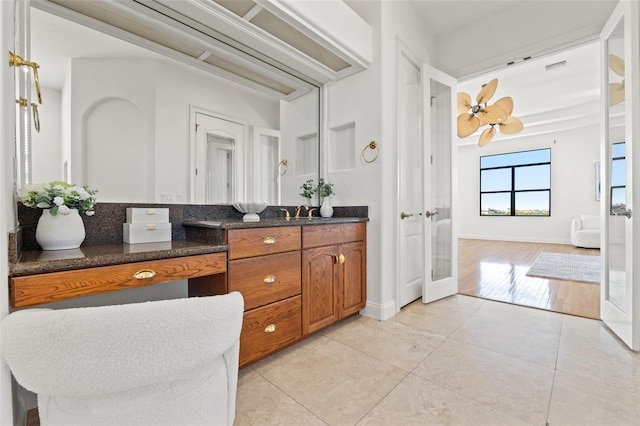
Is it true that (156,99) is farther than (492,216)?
No

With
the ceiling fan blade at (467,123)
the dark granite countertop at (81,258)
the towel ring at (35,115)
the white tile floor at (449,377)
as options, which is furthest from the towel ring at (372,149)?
the ceiling fan blade at (467,123)

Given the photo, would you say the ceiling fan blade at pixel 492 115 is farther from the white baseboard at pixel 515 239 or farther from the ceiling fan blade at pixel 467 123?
the white baseboard at pixel 515 239

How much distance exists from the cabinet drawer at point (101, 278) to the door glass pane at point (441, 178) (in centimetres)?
238

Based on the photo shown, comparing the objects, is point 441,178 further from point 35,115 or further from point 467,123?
point 35,115

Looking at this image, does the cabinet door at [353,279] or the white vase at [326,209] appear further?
the white vase at [326,209]

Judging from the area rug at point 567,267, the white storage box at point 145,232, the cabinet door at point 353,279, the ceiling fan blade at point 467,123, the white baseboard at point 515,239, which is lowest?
the area rug at point 567,267

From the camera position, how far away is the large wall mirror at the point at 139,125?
1379 millimetres

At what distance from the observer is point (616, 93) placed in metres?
2.07

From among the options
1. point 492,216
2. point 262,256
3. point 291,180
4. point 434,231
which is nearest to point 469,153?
point 492,216

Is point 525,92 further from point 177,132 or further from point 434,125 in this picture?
point 177,132

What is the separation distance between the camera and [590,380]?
58.3 inches

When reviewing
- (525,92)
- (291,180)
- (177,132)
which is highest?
(525,92)

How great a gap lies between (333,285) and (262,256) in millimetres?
712

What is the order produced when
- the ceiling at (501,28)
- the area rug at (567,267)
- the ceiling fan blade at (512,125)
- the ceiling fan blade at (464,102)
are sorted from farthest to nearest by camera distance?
the ceiling fan blade at (512,125), the ceiling fan blade at (464,102), the area rug at (567,267), the ceiling at (501,28)
